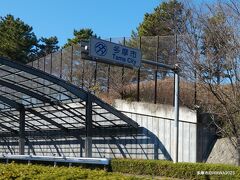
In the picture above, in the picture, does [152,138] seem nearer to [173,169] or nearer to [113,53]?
[173,169]

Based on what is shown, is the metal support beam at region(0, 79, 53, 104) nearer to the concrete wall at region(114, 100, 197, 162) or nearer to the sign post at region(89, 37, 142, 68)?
the concrete wall at region(114, 100, 197, 162)

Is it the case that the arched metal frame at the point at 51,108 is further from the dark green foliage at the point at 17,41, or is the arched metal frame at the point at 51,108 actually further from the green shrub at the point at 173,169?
the dark green foliage at the point at 17,41

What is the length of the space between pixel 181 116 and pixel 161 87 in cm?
462

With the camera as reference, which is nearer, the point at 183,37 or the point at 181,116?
the point at 183,37

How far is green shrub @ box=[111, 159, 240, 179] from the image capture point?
59.7 ft

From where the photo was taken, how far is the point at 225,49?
20234 millimetres

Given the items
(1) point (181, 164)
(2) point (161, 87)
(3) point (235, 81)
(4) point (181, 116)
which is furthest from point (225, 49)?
(2) point (161, 87)

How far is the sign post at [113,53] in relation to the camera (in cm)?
1689

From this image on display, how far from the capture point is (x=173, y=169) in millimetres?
20641

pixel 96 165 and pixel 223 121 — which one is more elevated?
pixel 223 121

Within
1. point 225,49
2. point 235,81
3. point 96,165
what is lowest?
point 96,165

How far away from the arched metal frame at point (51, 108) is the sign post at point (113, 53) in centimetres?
920

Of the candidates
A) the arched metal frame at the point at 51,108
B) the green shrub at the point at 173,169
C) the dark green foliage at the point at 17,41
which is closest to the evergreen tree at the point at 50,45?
the dark green foliage at the point at 17,41

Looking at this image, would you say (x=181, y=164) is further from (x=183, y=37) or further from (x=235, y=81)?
(x=183, y=37)
